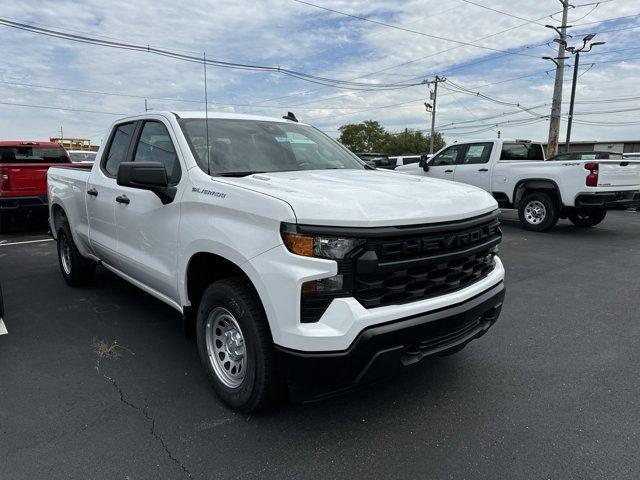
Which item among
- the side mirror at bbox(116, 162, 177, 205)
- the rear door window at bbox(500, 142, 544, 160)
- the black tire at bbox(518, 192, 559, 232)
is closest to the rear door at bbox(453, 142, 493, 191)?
the rear door window at bbox(500, 142, 544, 160)

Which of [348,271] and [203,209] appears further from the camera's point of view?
[203,209]

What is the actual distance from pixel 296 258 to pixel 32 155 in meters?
10.0

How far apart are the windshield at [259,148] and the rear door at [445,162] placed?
811 cm

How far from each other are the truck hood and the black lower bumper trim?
53 centimetres

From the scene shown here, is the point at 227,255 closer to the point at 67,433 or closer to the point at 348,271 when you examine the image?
the point at 348,271

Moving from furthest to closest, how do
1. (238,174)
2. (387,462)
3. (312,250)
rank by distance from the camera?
1. (238,174)
2. (387,462)
3. (312,250)

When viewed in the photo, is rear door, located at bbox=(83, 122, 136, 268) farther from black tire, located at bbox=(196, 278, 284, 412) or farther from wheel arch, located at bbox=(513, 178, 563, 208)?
wheel arch, located at bbox=(513, 178, 563, 208)

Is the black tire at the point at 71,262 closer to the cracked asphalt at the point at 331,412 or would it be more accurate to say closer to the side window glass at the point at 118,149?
the cracked asphalt at the point at 331,412

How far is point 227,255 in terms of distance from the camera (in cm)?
270

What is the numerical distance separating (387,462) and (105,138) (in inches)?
159

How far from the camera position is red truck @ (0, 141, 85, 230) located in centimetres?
926

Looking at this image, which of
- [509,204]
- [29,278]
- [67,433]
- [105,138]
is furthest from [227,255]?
[509,204]

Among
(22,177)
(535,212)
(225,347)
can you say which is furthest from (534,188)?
(22,177)

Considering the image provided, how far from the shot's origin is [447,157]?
39.7 feet
